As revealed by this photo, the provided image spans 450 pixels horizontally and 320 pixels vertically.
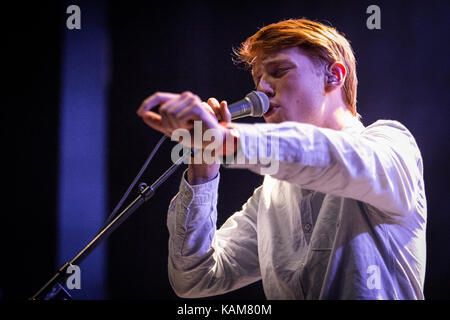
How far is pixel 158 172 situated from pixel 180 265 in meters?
0.82

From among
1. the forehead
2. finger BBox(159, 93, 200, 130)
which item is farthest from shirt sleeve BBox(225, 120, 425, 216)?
the forehead

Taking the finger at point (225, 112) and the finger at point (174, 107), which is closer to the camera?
the finger at point (174, 107)

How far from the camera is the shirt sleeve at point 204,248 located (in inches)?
52.1

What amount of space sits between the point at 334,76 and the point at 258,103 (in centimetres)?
31

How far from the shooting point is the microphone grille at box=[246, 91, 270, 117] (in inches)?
48.8

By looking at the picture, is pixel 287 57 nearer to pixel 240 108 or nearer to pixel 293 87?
pixel 293 87

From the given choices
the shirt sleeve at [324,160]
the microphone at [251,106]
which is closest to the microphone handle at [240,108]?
the microphone at [251,106]

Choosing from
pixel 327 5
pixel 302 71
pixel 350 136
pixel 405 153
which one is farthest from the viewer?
pixel 327 5

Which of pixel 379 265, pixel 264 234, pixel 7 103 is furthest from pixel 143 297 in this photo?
pixel 379 265

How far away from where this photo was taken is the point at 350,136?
86cm

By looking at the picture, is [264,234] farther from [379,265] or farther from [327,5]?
[327,5]

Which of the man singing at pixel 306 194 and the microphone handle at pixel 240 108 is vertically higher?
the microphone handle at pixel 240 108

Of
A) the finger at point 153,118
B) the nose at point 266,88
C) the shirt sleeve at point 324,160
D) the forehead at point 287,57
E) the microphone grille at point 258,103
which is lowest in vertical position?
the shirt sleeve at point 324,160

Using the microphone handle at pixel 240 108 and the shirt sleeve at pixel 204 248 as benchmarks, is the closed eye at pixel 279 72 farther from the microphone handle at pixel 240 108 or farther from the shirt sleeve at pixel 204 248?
the shirt sleeve at pixel 204 248
